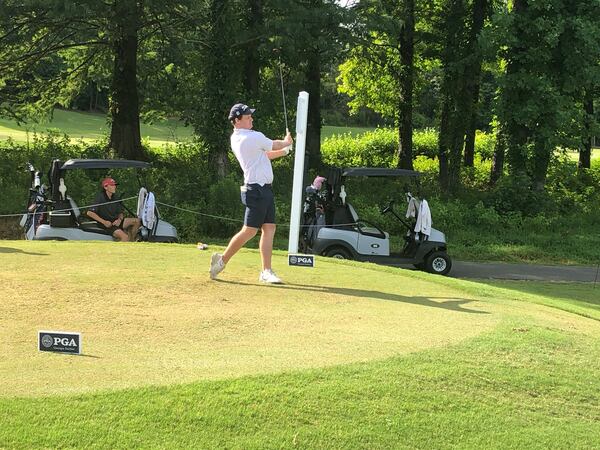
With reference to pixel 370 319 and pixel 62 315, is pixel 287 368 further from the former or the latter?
pixel 62 315

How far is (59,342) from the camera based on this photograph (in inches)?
168

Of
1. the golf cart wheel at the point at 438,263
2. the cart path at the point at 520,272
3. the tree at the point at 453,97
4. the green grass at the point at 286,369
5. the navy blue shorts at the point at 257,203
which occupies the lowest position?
the cart path at the point at 520,272

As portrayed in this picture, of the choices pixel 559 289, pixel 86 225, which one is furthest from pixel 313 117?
pixel 559 289

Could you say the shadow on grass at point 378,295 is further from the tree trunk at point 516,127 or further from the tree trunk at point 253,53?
the tree trunk at point 516,127

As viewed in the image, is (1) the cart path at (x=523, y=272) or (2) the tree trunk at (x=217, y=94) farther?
(2) the tree trunk at (x=217, y=94)

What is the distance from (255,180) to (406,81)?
1846cm

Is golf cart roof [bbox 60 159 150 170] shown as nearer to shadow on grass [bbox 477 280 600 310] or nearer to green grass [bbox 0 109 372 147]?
shadow on grass [bbox 477 280 600 310]

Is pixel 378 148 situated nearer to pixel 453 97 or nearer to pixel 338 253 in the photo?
Result: pixel 453 97

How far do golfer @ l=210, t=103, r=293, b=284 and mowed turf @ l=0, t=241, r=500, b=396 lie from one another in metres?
0.22

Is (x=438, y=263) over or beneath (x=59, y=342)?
beneath

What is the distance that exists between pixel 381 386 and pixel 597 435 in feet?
3.88

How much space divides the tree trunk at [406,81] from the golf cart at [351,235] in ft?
36.3

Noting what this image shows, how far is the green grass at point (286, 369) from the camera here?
3.50m

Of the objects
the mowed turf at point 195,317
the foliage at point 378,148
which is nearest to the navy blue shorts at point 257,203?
the mowed turf at point 195,317
